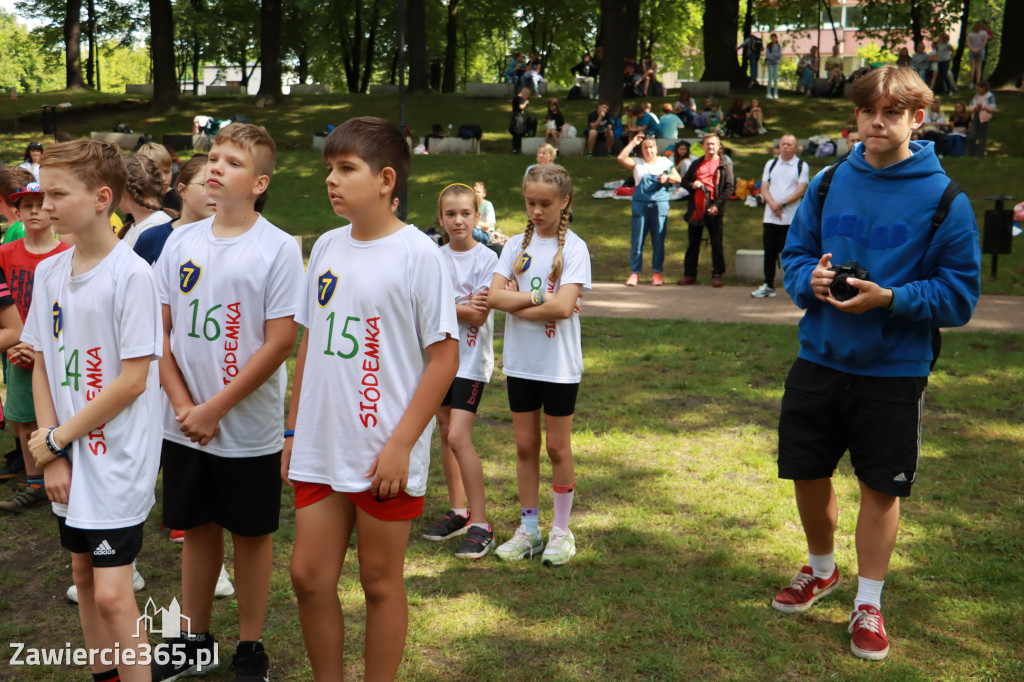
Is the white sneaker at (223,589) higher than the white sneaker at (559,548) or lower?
lower

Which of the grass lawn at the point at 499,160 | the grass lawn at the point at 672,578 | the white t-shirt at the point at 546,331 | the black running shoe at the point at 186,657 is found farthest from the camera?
the grass lawn at the point at 499,160

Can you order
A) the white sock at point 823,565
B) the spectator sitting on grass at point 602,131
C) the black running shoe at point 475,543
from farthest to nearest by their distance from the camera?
1. the spectator sitting on grass at point 602,131
2. the black running shoe at point 475,543
3. the white sock at point 823,565

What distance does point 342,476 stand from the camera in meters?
2.99

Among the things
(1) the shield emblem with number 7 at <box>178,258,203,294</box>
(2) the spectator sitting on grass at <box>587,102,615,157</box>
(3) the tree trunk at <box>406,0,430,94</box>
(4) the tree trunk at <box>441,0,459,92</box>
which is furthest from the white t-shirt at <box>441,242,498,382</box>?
(4) the tree trunk at <box>441,0,459,92</box>

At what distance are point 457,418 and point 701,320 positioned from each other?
22.5ft

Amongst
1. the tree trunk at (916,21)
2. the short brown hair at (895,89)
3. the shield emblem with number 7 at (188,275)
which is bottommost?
the shield emblem with number 7 at (188,275)

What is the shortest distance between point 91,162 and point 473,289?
7.83 ft

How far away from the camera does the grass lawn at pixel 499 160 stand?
16.9 m

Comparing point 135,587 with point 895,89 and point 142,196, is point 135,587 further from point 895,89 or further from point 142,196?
point 895,89

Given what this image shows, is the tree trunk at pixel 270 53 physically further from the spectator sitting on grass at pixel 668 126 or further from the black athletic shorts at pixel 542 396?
the black athletic shorts at pixel 542 396

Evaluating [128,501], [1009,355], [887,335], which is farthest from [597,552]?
[1009,355]

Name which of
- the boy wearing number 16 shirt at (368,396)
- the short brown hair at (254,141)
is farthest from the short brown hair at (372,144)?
the short brown hair at (254,141)

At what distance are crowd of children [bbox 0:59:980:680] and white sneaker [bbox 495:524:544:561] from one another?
0.19 metres

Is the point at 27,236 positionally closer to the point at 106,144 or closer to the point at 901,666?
the point at 106,144
